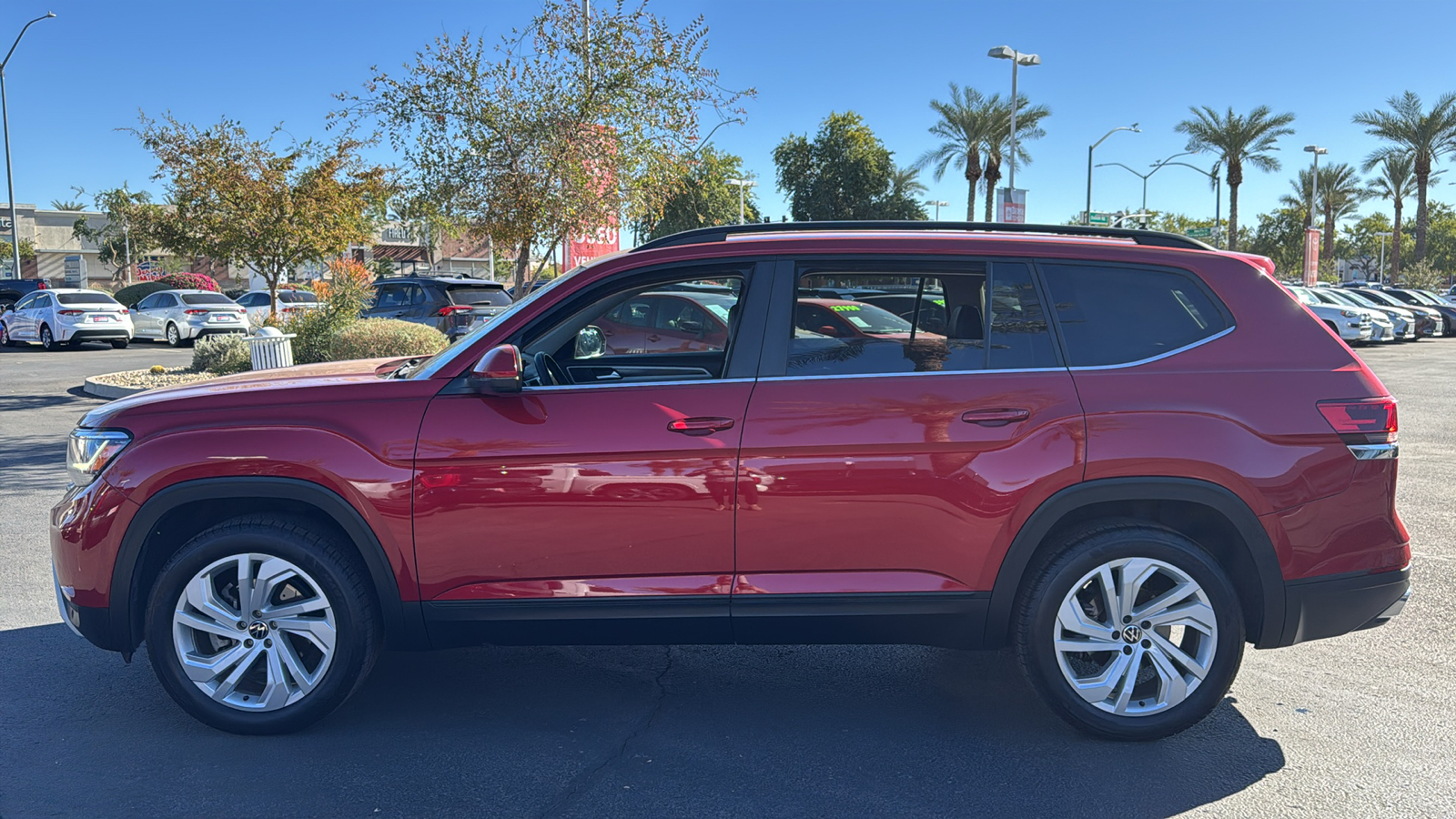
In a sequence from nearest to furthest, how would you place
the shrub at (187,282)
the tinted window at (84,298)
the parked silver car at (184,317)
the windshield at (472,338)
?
the windshield at (472,338), the tinted window at (84,298), the parked silver car at (184,317), the shrub at (187,282)

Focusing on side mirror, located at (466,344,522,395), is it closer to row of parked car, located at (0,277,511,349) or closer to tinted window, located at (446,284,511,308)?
tinted window, located at (446,284,511,308)

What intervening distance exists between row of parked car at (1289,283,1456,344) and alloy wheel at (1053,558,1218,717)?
25296 millimetres

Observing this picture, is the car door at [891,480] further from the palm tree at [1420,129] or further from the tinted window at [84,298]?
the palm tree at [1420,129]

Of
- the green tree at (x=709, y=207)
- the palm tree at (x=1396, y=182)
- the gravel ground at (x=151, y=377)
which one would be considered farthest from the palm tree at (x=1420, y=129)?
the gravel ground at (x=151, y=377)

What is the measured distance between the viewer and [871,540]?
369 centimetres

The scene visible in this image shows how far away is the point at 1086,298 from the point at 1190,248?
472 mm

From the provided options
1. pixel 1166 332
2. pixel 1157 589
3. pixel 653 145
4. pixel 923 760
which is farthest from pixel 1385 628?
pixel 653 145

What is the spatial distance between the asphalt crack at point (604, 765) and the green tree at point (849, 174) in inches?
1808

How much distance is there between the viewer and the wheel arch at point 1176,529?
12.1 feet

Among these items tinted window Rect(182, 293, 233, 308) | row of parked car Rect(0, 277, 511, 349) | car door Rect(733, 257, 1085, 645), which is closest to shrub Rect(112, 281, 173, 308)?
row of parked car Rect(0, 277, 511, 349)

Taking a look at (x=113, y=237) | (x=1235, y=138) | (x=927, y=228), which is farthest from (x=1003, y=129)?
(x=113, y=237)

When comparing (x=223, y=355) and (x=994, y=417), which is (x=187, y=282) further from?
(x=994, y=417)

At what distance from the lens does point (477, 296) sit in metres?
18.3

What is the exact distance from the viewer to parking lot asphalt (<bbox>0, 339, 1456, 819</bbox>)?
11.2 ft
